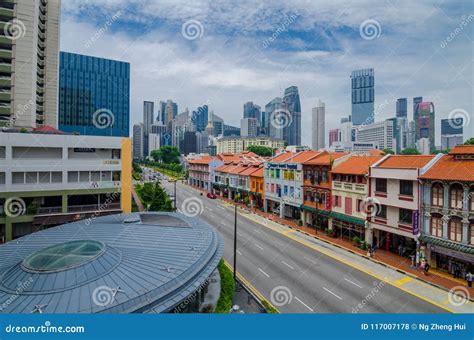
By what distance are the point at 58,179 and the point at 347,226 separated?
101 feet

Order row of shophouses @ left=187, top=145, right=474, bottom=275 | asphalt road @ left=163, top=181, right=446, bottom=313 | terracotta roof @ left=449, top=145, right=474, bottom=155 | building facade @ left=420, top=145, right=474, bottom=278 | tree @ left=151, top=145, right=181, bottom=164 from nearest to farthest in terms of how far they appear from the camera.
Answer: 1. asphalt road @ left=163, top=181, right=446, bottom=313
2. building facade @ left=420, top=145, right=474, bottom=278
3. row of shophouses @ left=187, top=145, right=474, bottom=275
4. terracotta roof @ left=449, top=145, right=474, bottom=155
5. tree @ left=151, top=145, right=181, bottom=164

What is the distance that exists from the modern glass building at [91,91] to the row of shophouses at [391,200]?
3586 inches

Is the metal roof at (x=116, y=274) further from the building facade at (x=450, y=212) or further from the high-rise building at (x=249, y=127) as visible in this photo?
the high-rise building at (x=249, y=127)

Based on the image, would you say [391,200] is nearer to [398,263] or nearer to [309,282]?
[398,263]

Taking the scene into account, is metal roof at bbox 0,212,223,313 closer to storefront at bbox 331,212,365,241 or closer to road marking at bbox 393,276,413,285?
road marking at bbox 393,276,413,285

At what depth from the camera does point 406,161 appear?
86.5 ft

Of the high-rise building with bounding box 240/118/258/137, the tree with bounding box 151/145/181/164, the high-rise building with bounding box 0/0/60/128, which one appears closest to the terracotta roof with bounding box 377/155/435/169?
the high-rise building with bounding box 0/0/60/128

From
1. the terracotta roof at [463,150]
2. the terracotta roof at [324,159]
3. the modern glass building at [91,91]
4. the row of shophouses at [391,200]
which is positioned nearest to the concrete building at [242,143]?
the modern glass building at [91,91]

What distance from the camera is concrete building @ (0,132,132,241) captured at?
2669cm

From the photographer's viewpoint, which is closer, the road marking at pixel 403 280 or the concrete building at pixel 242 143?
the road marking at pixel 403 280

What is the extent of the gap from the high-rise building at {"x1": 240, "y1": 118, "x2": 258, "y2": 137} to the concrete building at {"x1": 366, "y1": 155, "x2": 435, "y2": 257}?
488 ft

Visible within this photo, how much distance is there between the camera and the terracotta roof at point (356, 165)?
1170 inches

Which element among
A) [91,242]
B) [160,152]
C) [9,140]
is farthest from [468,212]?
[160,152]

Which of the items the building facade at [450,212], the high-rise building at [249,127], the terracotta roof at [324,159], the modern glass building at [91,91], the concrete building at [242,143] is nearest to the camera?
the building facade at [450,212]
